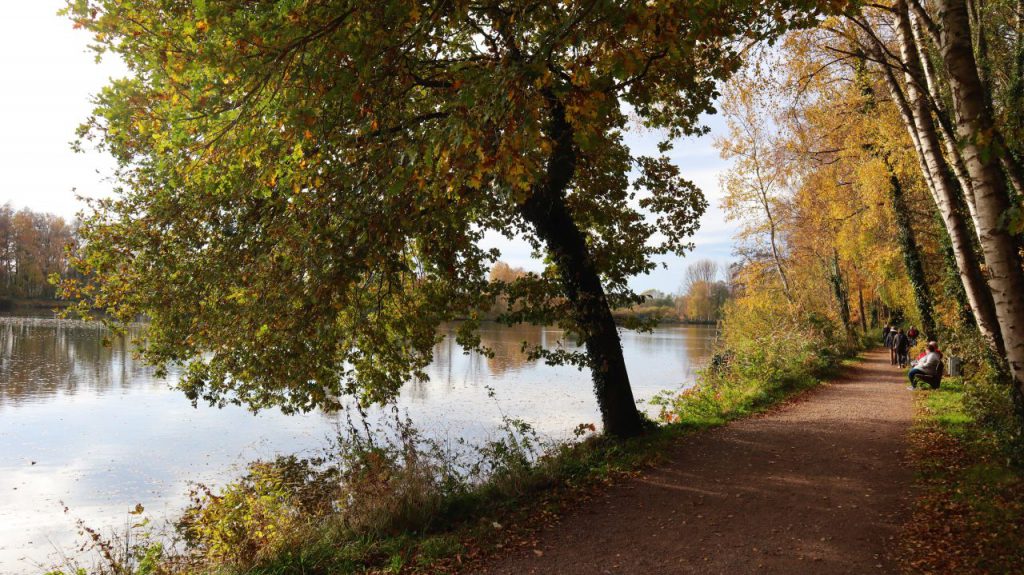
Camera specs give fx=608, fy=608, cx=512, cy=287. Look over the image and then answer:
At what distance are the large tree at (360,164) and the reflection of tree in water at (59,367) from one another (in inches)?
207

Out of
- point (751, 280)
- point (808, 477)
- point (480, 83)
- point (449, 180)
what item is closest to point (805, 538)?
point (808, 477)

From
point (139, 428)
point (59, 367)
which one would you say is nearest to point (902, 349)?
point (139, 428)

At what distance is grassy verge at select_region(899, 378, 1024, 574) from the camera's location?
457 centimetres

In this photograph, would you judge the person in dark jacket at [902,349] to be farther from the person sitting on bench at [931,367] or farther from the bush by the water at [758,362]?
the person sitting on bench at [931,367]

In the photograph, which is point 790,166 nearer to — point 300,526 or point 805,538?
point 805,538

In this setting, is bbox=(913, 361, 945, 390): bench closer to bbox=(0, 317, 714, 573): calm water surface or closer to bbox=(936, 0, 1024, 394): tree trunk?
bbox=(0, 317, 714, 573): calm water surface

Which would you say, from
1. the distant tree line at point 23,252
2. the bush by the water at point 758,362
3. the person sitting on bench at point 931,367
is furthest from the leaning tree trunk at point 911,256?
the distant tree line at point 23,252

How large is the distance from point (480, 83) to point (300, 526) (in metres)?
4.80

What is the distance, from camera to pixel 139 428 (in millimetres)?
13164

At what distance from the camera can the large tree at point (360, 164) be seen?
4223 millimetres

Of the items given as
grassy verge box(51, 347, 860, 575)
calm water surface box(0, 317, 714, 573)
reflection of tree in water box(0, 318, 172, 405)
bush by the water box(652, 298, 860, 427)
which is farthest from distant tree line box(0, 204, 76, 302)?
grassy verge box(51, 347, 860, 575)

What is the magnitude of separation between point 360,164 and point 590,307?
180 inches

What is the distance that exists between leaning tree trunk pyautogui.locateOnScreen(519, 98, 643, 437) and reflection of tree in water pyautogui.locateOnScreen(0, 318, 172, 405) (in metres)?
7.92

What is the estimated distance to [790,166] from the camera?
59.1 ft
